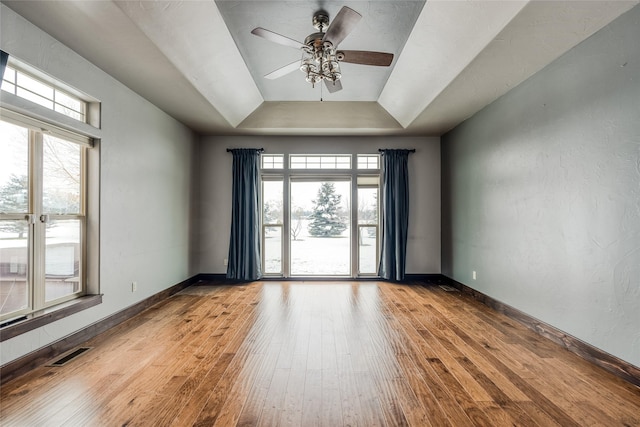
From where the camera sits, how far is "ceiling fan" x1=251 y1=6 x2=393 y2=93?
8.13 feet

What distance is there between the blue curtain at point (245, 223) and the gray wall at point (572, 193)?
11.7 feet

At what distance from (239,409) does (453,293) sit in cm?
384

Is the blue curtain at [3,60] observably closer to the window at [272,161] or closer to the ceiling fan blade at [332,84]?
the ceiling fan blade at [332,84]

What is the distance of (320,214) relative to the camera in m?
5.81

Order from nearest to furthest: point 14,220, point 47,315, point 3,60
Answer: point 3,60
point 14,220
point 47,315

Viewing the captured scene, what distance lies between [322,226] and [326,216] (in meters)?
0.20

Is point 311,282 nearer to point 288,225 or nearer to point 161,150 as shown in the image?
point 288,225

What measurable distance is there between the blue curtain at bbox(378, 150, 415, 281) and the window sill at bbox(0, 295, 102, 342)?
4.18m

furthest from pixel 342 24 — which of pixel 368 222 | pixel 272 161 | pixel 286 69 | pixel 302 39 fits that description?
pixel 368 222

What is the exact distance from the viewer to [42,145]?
2666 millimetres

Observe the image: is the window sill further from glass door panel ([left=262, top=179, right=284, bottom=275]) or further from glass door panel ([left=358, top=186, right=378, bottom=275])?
glass door panel ([left=358, top=186, right=378, bottom=275])

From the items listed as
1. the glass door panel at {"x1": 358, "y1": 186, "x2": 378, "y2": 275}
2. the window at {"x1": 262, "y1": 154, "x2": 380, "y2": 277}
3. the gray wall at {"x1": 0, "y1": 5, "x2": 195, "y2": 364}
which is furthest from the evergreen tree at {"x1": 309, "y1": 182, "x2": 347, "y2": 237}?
the gray wall at {"x1": 0, "y1": 5, "x2": 195, "y2": 364}

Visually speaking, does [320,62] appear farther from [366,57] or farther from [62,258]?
[62,258]

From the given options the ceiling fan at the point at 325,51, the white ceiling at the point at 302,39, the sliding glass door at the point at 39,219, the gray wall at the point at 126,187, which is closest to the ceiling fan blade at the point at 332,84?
the ceiling fan at the point at 325,51
